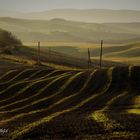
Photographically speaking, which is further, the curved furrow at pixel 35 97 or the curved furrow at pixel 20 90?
the curved furrow at pixel 20 90

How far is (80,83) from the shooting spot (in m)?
39.5

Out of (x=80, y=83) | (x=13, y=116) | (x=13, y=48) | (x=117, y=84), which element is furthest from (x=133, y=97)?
(x=13, y=48)

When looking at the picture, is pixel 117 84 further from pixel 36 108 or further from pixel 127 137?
pixel 127 137

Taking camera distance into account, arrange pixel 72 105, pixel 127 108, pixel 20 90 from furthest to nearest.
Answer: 1. pixel 20 90
2. pixel 72 105
3. pixel 127 108

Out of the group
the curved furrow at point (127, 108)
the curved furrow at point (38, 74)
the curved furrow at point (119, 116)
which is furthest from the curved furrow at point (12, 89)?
the curved furrow at point (127, 108)

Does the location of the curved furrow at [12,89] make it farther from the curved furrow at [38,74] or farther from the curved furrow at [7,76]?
the curved furrow at [7,76]

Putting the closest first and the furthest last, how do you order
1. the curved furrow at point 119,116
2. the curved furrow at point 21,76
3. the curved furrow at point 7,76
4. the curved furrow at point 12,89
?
1. the curved furrow at point 119,116
2. the curved furrow at point 12,89
3. the curved furrow at point 21,76
4. the curved furrow at point 7,76

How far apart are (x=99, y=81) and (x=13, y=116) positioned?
46.3 ft

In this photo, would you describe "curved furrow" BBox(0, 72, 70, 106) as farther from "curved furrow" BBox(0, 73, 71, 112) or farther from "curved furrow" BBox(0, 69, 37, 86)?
"curved furrow" BBox(0, 69, 37, 86)

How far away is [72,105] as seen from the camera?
1243 inches

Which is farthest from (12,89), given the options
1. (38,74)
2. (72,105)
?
(38,74)

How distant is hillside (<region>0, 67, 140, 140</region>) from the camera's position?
2071 centimetres

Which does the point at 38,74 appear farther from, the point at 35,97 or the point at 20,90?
the point at 35,97

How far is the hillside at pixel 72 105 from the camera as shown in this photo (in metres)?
20.7
